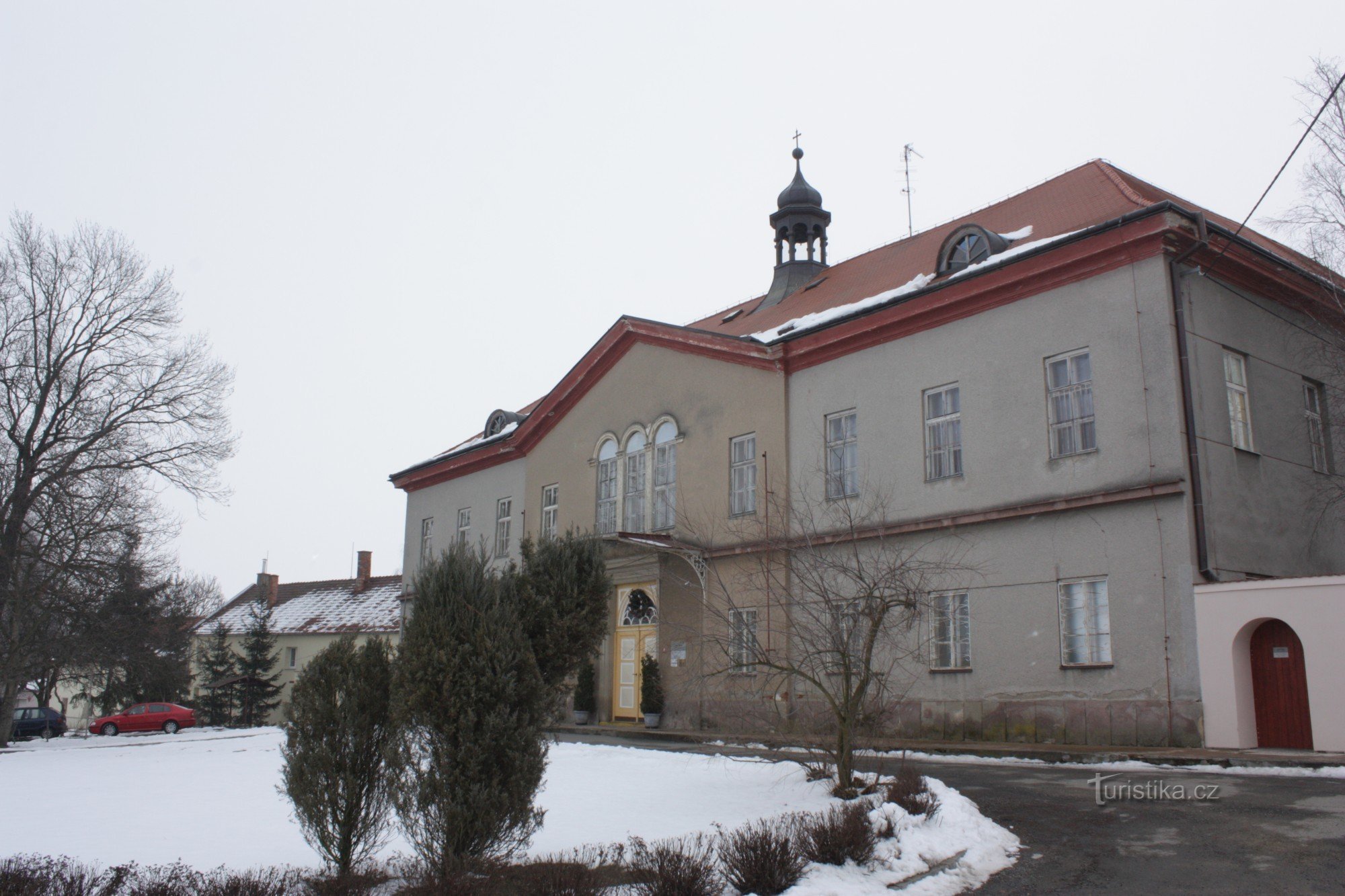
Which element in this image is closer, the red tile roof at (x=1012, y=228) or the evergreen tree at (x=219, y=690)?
the red tile roof at (x=1012, y=228)

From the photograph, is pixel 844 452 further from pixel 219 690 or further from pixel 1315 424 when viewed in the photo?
pixel 219 690

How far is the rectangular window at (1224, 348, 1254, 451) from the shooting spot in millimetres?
16781

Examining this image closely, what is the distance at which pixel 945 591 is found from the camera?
712 inches

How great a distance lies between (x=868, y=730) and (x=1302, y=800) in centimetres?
411

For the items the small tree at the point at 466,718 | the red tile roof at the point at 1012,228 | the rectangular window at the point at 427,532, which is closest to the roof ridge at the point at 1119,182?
the red tile roof at the point at 1012,228

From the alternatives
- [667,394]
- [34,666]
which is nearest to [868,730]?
[667,394]

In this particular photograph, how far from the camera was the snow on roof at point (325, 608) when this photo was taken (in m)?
49.1

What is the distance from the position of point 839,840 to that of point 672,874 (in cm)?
176

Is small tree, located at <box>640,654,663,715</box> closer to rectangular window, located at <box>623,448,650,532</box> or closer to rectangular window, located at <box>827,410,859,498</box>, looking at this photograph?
rectangular window, located at <box>623,448,650,532</box>

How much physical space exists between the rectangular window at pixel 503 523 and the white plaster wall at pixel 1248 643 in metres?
19.0

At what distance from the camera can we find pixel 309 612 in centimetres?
5281

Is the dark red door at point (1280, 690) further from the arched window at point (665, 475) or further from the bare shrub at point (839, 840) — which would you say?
the arched window at point (665, 475)

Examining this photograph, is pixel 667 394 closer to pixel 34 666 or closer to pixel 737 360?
pixel 737 360

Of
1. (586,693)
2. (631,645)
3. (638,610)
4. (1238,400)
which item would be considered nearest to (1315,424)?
(1238,400)
